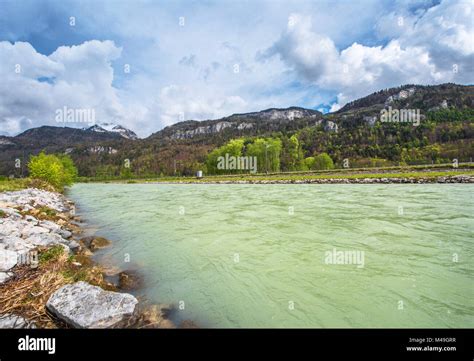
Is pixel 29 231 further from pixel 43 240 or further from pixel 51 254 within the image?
pixel 51 254

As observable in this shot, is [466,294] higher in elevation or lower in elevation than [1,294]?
lower

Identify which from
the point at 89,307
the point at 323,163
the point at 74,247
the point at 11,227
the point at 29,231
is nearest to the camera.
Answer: the point at 89,307

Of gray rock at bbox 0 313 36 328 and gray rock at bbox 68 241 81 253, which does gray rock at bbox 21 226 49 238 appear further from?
gray rock at bbox 0 313 36 328

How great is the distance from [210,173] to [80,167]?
133249 millimetres

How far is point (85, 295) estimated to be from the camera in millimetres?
4027

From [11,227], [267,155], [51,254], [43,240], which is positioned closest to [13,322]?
[51,254]

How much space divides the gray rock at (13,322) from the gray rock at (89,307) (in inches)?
12.9

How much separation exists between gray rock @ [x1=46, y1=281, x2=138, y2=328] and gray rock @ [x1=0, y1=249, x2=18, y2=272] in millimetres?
1699

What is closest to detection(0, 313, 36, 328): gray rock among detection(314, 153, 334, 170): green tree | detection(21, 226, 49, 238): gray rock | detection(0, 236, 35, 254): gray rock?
detection(0, 236, 35, 254): gray rock

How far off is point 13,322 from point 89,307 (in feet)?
2.98

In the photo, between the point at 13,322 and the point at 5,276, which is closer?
the point at 13,322

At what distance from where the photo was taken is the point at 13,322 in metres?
3.40
